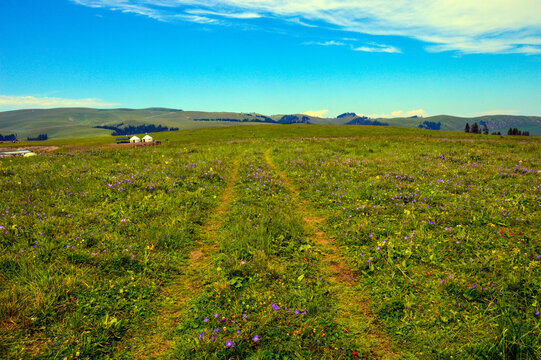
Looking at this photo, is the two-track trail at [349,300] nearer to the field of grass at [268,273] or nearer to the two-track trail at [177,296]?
the field of grass at [268,273]

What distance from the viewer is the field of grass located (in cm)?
407

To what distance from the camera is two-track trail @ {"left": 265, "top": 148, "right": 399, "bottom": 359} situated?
4172mm

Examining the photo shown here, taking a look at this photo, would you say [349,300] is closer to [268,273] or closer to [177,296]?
[268,273]

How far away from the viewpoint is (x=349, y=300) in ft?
16.9

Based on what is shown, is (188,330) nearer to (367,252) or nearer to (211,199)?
(367,252)

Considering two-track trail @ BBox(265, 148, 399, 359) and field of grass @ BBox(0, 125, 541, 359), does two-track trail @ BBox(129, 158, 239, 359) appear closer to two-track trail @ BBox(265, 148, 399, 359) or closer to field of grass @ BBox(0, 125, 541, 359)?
field of grass @ BBox(0, 125, 541, 359)

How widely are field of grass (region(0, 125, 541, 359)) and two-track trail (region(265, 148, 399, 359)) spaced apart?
1.1 inches

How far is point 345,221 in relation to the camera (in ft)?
27.8

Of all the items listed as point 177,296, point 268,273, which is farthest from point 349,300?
point 177,296

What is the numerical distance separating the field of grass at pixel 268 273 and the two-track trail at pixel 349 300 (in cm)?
3

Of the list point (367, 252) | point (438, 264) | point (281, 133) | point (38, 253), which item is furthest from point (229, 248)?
point (281, 133)

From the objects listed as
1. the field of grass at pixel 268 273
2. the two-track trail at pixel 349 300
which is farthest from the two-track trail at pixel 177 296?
the two-track trail at pixel 349 300

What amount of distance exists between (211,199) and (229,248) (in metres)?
4.27

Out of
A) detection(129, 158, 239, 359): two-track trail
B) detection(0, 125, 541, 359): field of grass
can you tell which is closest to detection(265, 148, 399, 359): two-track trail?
detection(0, 125, 541, 359): field of grass
